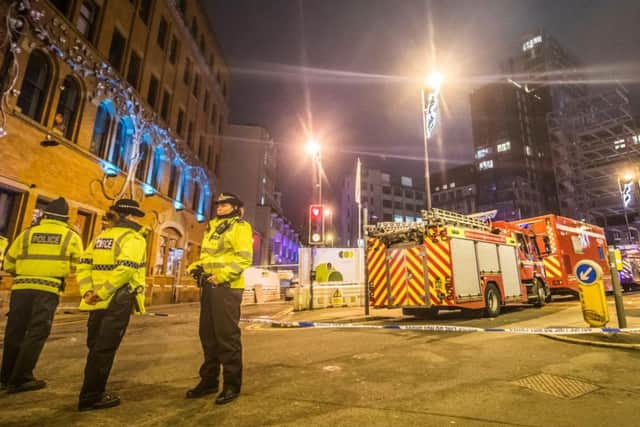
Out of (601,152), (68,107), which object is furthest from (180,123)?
(601,152)

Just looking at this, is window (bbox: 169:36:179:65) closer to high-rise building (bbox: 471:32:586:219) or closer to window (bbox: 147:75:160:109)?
window (bbox: 147:75:160:109)

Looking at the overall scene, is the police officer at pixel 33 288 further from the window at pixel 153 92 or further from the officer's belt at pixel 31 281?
the window at pixel 153 92

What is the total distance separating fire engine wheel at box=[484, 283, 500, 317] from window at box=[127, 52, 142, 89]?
19803 mm

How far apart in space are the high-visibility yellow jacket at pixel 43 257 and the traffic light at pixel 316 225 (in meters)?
8.82

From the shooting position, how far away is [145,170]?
1953 centimetres

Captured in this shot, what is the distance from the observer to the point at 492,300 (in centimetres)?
976

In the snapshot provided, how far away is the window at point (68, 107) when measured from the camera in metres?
13.9

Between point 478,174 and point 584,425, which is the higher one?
point 478,174

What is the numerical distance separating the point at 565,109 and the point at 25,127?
6272 cm

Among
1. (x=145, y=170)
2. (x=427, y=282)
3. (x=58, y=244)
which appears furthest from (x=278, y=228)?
(x=58, y=244)

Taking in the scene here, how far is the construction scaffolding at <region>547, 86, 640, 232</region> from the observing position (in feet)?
131

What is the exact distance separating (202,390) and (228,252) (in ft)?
4.40

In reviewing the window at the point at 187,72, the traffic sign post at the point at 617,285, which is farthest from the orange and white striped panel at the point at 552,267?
the window at the point at 187,72

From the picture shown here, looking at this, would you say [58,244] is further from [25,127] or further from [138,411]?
[25,127]
